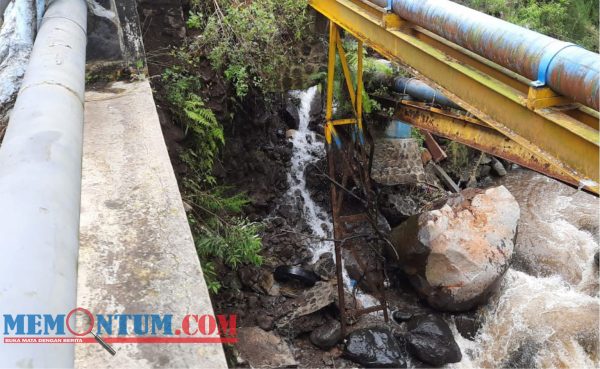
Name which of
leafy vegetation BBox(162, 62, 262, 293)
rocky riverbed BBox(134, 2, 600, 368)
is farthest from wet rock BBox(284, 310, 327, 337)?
leafy vegetation BBox(162, 62, 262, 293)

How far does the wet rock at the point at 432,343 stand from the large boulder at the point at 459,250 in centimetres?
55

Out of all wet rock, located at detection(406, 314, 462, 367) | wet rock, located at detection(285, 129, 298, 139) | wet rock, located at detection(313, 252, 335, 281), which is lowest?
wet rock, located at detection(406, 314, 462, 367)

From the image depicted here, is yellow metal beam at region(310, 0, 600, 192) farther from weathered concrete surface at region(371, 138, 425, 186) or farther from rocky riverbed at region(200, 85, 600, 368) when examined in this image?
weathered concrete surface at region(371, 138, 425, 186)

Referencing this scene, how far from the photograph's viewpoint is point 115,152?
10.4 ft

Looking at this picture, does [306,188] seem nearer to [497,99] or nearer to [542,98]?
[497,99]

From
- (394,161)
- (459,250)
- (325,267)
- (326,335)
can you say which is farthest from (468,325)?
(394,161)

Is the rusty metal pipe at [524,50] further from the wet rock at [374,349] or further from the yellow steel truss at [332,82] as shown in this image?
the wet rock at [374,349]

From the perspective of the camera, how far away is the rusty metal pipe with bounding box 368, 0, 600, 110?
93.1 inches

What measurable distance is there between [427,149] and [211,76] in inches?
224

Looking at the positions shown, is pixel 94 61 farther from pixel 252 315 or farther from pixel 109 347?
pixel 252 315

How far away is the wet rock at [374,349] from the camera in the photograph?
6242mm

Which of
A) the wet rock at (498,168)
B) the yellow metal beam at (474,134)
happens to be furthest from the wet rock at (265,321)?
the wet rock at (498,168)

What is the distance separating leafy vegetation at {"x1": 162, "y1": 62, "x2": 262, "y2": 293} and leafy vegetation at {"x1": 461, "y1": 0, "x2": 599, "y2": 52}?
10428mm

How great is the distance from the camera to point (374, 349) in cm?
634
